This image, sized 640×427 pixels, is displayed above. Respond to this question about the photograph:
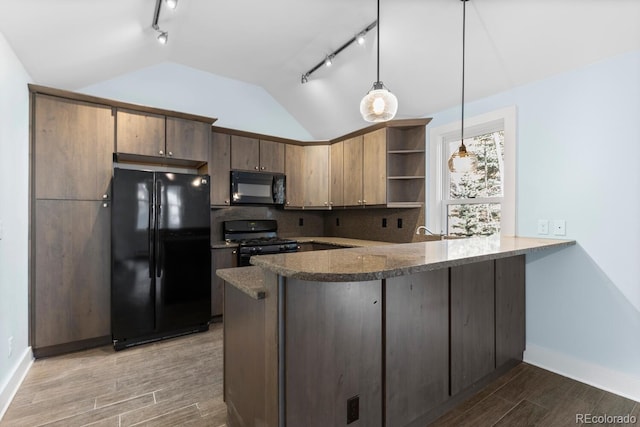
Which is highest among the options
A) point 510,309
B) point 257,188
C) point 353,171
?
point 353,171

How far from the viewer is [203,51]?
11.2 feet

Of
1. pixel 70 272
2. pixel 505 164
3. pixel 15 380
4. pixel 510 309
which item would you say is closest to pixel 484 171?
pixel 505 164

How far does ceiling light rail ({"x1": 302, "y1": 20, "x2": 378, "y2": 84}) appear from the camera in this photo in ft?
8.77

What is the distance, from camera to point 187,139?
3.27 m

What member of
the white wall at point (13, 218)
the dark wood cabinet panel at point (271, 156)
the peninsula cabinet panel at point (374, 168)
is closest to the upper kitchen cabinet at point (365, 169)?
the peninsula cabinet panel at point (374, 168)

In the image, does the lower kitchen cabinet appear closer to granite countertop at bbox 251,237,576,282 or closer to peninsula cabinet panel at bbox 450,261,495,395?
granite countertop at bbox 251,237,576,282

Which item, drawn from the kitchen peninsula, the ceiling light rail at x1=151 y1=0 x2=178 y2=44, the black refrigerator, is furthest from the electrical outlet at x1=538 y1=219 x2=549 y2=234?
the ceiling light rail at x1=151 y1=0 x2=178 y2=44

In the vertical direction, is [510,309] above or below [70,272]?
below

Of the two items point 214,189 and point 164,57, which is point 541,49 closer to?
point 214,189

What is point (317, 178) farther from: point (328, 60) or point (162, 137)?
point (162, 137)

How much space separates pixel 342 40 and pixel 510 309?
2.88 m

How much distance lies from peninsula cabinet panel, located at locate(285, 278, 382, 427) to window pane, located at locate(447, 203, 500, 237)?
6.55 ft

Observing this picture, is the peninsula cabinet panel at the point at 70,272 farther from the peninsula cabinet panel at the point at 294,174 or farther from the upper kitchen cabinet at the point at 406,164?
the upper kitchen cabinet at the point at 406,164

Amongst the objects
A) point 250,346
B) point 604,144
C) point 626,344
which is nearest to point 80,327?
point 250,346
